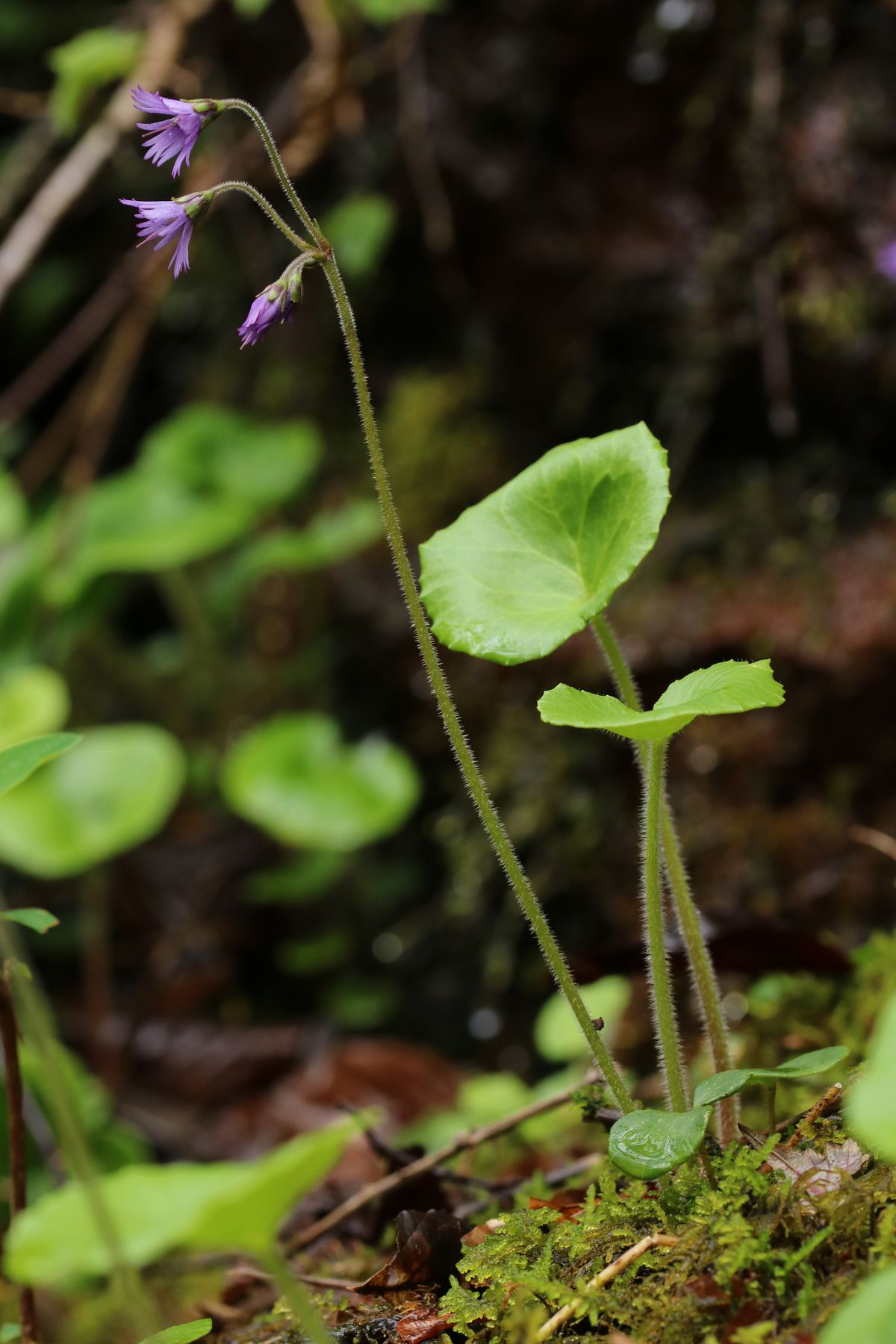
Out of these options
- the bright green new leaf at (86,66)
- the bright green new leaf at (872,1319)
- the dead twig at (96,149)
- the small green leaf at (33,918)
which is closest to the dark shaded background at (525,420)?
the dead twig at (96,149)

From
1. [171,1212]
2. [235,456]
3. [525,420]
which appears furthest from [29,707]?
[171,1212]

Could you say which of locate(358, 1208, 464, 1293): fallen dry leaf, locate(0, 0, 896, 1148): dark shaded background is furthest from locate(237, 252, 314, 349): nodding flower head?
locate(0, 0, 896, 1148): dark shaded background

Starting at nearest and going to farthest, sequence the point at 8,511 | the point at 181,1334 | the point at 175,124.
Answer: the point at 181,1334 < the point at 175,124 < the point at 8,511

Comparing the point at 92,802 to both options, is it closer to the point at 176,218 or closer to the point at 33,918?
the point at 33,918

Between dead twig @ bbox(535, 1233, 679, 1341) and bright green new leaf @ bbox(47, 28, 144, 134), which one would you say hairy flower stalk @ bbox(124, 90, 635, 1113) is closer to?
dead twig @ bbox(535, 1233, 679, 1341)

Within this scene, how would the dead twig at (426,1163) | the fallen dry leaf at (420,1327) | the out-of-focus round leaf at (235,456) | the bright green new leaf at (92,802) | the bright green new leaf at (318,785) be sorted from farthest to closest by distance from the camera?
the out-of-focus round leaf at (235,456) → the bright green new leaf at (318,785) → the bright green new leaf at (92,802) → the dead twig at (426,1163) → the fallen dry leaf at (420,1327)

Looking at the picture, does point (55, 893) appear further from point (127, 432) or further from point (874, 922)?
point (874, 922)

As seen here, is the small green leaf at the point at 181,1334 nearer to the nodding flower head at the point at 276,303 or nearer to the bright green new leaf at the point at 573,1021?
the nodding flower head at the point at 276,303
